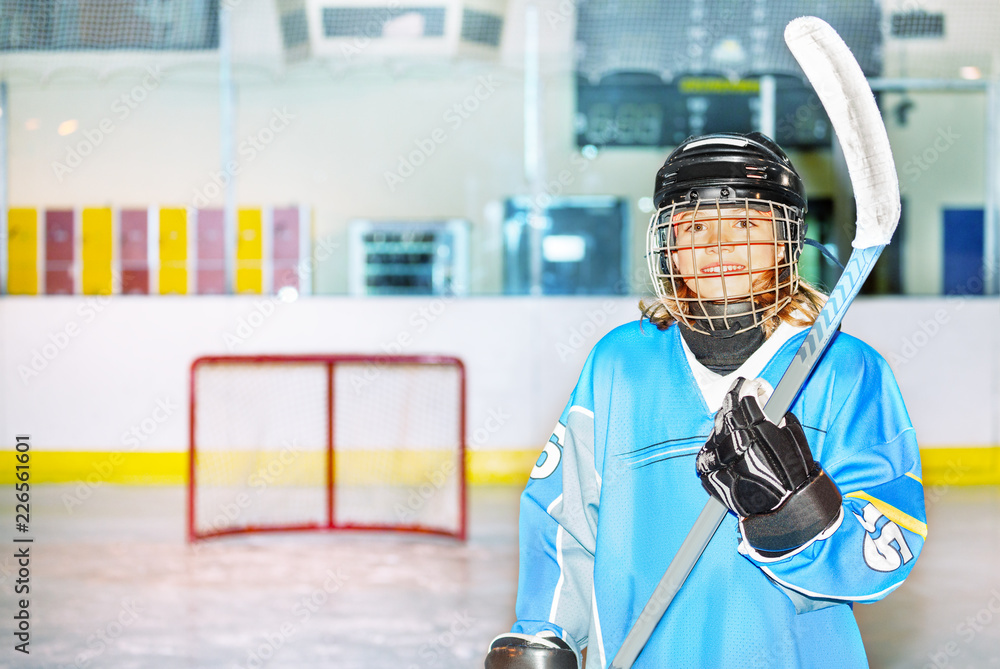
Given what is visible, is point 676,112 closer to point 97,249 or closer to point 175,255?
point 175,255

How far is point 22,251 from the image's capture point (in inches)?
203

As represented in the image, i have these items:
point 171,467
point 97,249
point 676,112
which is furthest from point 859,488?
point 676,112

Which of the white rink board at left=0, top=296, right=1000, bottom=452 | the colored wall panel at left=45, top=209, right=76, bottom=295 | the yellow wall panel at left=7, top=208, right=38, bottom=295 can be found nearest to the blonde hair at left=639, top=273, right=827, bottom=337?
the white rink board at left=0, top=296, right=1000, bottom=452

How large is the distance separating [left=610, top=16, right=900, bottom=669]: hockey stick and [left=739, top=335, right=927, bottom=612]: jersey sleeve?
0.08 meters

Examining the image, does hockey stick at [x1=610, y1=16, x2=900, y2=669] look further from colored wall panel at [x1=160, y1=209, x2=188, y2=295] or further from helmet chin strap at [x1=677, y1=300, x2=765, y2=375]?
colored wall panel at [x1=160, y1=209, x2=188, y2=295]

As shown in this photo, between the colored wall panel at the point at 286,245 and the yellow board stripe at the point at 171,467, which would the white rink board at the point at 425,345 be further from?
the colored wall panel at the point at 286,245

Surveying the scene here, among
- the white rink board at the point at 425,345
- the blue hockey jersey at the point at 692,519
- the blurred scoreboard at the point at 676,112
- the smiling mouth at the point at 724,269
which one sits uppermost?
the blurred scoreboard at the point at 676,112

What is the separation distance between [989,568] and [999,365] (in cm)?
199

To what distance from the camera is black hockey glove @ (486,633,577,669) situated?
0.94 meters

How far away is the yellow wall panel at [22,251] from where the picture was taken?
16.8 feet

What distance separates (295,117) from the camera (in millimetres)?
6223

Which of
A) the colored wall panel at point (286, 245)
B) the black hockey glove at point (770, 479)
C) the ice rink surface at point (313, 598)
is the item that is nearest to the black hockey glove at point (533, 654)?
the black hockey glove at point (770, 479)

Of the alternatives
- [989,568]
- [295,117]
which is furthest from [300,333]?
[989,568]

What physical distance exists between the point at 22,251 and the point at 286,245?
1.53 metres
